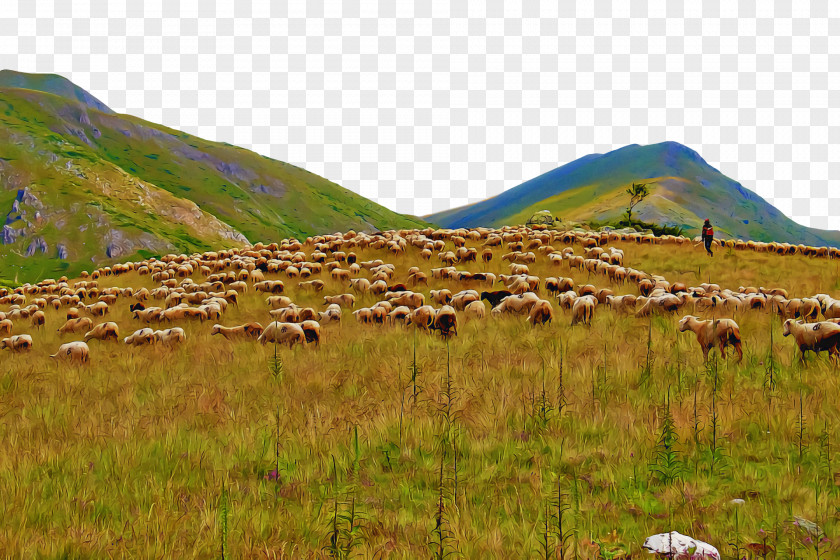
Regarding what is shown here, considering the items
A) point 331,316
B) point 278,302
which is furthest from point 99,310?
point 331,316

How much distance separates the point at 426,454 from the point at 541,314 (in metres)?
7.09

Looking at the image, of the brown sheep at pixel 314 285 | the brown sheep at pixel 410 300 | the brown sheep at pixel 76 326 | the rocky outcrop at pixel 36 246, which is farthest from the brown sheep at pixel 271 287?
the rocky outcrop at pixel 36 246

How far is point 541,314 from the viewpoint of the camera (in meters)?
12.2

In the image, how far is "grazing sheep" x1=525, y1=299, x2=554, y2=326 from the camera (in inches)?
479

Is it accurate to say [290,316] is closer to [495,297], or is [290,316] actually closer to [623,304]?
[495,297]

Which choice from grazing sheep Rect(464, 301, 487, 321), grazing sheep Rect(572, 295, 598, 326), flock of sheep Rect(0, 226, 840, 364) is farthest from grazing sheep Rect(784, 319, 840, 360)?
grazing sheep Rect(464, 301, 487, 321)

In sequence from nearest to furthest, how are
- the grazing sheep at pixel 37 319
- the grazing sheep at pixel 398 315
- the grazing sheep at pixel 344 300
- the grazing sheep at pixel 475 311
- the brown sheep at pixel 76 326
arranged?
the grazing sheep at pixel 398 315 → the grazing sheep at pixel 475 311 → the brown sheep at pixel 76 326 → the grazing sheep at pixel 344 300 → the grazing sheep at pixel 37 319

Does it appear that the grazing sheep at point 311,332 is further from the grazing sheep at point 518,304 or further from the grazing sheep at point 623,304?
the grazing sheep at point 623,304

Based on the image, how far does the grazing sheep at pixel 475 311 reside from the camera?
13209mm

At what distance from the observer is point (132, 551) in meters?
4.05

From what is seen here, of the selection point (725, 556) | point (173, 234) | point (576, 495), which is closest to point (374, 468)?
point (576, 495)

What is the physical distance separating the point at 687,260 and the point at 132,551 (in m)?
23.9

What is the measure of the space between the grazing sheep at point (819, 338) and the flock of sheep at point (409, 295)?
0.02 metres

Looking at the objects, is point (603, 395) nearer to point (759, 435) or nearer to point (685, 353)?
point (759, 435)
